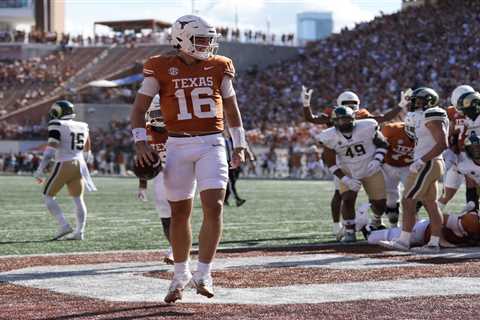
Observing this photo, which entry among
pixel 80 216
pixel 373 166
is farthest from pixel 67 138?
pixel 373 166

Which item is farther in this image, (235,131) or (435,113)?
(435,113)

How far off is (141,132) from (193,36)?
664 mm

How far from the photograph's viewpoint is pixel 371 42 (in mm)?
40469

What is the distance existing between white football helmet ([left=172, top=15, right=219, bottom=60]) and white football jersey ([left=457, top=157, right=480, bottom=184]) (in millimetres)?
4337

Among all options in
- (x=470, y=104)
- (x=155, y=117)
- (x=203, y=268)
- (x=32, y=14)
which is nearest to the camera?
(x=203, y=268)

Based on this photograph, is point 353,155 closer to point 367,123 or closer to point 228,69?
point 367,123

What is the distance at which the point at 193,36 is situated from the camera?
6113 mm

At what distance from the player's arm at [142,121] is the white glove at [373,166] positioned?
172 inches

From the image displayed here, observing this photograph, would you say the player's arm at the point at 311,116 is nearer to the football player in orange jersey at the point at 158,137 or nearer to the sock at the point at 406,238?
the sock at the point at 406,238

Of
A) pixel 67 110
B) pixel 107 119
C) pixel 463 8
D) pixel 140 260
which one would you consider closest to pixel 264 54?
pixel 107 119

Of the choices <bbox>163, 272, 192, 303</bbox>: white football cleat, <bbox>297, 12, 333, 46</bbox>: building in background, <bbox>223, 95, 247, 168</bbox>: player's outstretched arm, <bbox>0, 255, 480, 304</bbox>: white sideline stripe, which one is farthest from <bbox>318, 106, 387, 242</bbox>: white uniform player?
<bbox>297, 12, 333, 46</bbox>: building in background

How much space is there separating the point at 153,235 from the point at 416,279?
4884 millimetres

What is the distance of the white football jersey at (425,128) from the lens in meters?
8.84

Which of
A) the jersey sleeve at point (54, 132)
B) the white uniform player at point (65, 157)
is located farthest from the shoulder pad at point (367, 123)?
the jersey sleeve at point (54, 132)
